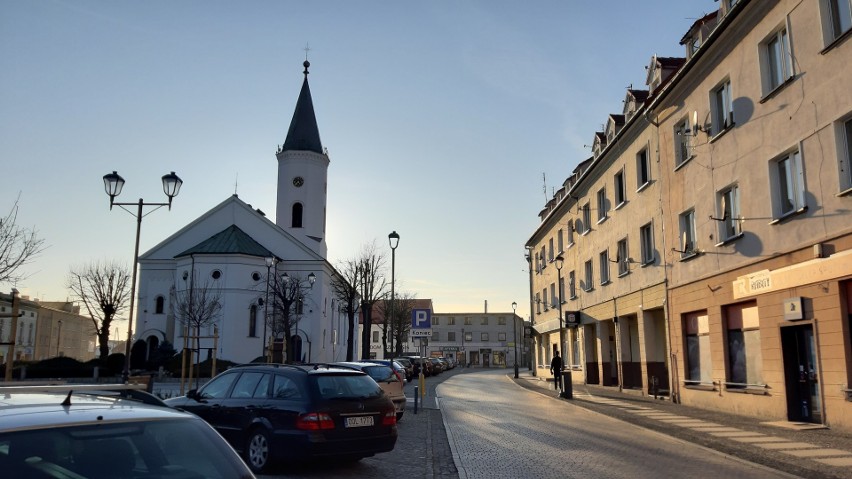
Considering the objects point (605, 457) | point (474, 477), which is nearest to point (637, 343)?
point (605, 457)

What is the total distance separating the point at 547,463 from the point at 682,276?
12.3 meters

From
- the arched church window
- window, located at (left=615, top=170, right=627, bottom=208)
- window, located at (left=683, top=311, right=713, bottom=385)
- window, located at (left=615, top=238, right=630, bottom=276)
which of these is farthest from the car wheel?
the arched church window

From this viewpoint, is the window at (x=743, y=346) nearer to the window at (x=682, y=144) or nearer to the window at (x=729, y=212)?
the window at (x=729, y=212)

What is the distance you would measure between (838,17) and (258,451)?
14.1m

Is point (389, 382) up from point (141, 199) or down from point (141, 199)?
down

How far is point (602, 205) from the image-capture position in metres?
30.6

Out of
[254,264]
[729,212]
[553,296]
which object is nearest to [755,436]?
[729,212]

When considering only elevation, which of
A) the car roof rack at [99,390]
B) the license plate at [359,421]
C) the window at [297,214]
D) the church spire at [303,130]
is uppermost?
the church spire at [303,130]

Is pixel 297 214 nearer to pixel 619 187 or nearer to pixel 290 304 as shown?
pixel 290 304

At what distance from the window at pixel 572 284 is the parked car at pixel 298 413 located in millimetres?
26784

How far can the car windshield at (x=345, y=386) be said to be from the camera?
368 inches

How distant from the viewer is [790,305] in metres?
14.4

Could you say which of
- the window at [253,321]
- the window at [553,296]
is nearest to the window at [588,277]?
the window at [553,296]

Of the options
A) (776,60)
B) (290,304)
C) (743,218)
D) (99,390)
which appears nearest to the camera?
(99,390)
